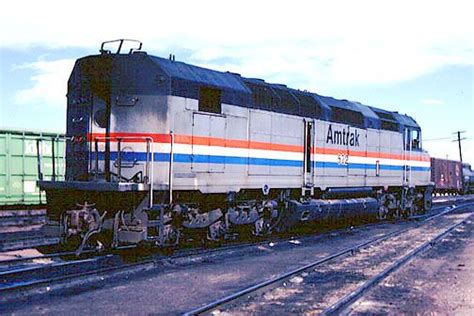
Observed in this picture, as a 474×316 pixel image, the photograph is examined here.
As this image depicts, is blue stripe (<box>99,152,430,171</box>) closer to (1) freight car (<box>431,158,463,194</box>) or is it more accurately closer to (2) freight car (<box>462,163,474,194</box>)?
(1) freight car (<box>431,158,463,194</box>)

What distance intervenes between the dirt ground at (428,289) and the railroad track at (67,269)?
3.90 meters

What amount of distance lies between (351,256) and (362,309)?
4723 millimetres

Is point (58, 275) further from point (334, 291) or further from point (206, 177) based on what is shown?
point (334, 291)

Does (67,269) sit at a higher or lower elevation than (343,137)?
lower

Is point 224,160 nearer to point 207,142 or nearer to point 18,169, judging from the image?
point 207,142

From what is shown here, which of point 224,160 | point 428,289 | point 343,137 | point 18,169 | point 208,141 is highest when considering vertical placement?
point 343,137

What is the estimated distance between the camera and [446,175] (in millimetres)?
44438

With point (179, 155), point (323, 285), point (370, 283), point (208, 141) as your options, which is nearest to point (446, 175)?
point (208, 141)

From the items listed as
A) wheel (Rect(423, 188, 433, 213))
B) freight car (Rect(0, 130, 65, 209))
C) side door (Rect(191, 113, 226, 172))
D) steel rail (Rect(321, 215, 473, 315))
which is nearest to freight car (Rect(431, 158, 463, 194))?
wheel (Rect(423, 188, 433, 213))

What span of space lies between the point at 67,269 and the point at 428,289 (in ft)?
20.0

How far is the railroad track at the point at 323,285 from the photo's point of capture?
24.2 feet

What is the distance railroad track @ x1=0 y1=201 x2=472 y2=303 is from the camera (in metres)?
8.18

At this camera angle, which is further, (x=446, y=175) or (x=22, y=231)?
(x=446, y=175)

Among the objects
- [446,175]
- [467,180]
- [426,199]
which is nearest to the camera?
[426,199]
